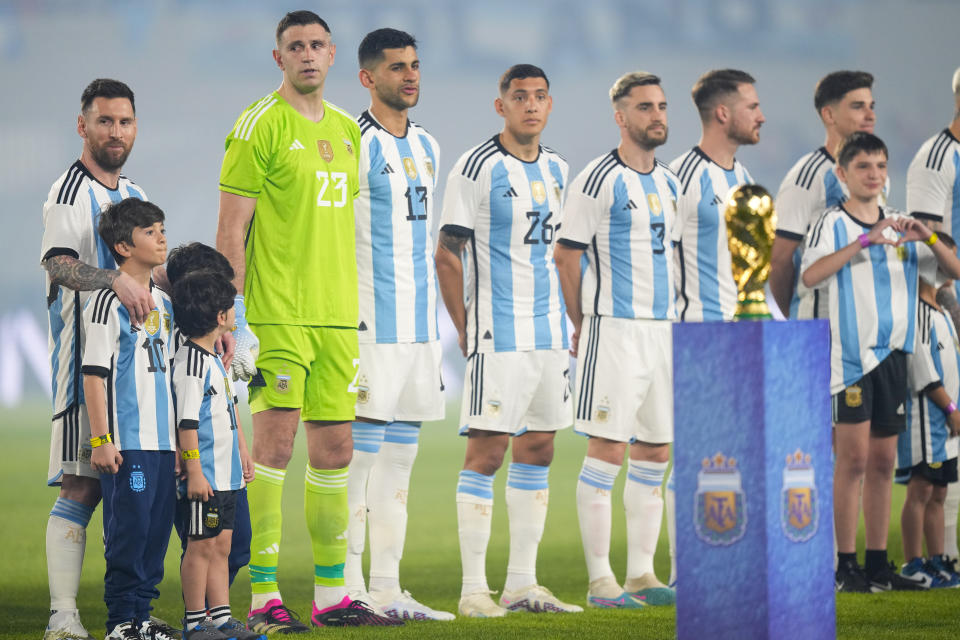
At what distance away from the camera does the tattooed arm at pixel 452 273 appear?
249 inches

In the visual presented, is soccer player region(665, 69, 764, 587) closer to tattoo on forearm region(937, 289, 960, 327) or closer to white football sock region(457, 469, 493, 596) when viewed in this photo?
white football sock region(457, 469, 493, 596)

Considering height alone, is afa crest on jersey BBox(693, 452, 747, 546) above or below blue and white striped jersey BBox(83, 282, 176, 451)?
below

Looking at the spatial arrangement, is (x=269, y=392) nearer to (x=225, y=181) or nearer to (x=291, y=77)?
(x=225, y=181)

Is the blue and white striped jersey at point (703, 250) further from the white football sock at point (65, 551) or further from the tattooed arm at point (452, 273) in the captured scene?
the white football sock at point (65, 551)

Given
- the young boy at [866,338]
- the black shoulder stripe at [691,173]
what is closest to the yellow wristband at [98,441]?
the black shoulder stripe at [691,173]

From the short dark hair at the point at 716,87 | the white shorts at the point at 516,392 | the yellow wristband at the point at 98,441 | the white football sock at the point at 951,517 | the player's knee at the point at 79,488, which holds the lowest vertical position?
the white football sock at the point at 951,517

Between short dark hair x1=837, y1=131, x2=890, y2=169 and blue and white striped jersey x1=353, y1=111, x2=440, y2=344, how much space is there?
2349mm

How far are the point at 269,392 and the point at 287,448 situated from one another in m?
0.28

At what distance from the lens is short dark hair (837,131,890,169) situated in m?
6.57

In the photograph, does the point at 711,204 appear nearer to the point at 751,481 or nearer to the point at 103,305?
the point at 751,481

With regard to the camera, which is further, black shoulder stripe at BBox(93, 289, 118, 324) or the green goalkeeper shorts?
the green goalkeeper shorts

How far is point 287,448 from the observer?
A: 214 inches

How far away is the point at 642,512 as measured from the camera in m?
6.63

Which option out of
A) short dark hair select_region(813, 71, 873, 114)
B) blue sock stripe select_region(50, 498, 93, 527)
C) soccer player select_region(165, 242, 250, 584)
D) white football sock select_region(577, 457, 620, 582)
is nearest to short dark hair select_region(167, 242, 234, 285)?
soccer player select_region(165, 242, 250, 584)
